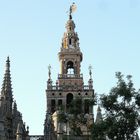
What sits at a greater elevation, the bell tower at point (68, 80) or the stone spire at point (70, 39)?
the stone spire at point (70, 39)

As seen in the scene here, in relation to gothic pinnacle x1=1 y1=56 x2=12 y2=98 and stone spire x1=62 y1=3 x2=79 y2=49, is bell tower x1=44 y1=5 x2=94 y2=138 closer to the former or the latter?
stone spire x1=62 y1=3 x2=79 y2=49

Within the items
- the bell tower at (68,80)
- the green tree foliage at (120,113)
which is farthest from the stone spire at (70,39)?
the green tree foliage at (120,113)

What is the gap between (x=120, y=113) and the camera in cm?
4394

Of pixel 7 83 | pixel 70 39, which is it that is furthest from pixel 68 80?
pixel 7 83

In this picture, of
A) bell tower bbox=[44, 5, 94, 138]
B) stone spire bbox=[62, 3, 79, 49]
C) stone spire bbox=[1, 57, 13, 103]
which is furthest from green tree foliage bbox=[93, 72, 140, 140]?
stone spire bbox=[62, 3, 79, 49]

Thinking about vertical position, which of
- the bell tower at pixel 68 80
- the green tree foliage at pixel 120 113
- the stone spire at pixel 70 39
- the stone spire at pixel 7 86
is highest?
the stone spire at pixel 70 39

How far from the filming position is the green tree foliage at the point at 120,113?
4284 centimetres

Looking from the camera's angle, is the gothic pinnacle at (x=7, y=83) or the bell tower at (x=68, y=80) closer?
the gothic pinnacle at (x=7, y=83)

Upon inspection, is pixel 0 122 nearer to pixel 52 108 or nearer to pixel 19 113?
pixel 19 113

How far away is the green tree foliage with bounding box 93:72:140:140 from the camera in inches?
1687

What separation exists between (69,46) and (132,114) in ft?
175

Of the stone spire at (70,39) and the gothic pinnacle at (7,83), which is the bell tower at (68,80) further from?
the gothic pinnacle at (7,83)

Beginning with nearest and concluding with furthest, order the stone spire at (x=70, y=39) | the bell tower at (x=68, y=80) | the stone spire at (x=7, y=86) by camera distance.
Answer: the stone spire at (x=7, y=86) < the bell tower at (x=68, y=80) < the stone spire at (x=70, y=39)

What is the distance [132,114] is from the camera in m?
43.2
